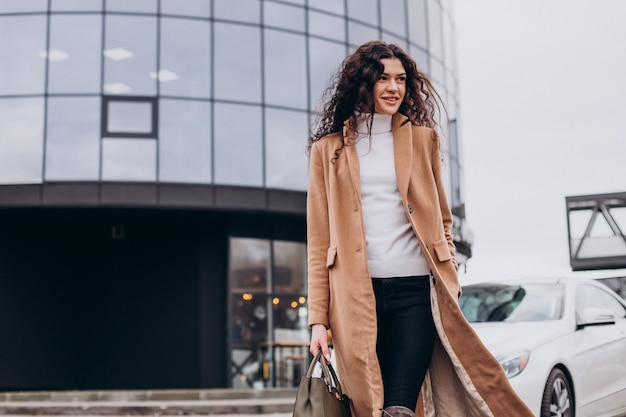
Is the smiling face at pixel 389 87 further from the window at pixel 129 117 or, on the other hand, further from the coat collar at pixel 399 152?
the window at pixel 129 117

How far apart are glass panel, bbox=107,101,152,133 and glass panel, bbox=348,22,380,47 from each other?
5.68 metres

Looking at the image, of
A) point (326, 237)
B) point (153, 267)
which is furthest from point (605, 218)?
point (326, 237)

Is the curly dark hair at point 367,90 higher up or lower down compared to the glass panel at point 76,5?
lower down

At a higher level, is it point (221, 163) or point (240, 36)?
point (240, 36)

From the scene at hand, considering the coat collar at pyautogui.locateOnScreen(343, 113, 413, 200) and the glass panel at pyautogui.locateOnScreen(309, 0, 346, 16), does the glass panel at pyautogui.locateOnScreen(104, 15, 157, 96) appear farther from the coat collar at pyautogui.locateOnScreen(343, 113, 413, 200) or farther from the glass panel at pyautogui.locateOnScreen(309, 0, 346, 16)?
the coat collar at pyautogui.locateOnScreen(343, 113, 413, 200)

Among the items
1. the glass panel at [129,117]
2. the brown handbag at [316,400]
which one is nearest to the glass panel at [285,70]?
the glass panel at [129,117]

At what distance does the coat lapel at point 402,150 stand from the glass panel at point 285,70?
55.1ft

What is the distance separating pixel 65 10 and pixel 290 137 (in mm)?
5621

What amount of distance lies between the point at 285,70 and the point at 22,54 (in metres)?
5.79

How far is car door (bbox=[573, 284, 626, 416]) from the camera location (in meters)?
6.74

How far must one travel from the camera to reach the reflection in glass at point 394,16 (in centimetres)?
2250

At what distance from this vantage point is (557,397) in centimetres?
632

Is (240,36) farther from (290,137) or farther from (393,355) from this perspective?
(393,355)

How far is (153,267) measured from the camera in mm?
20016
